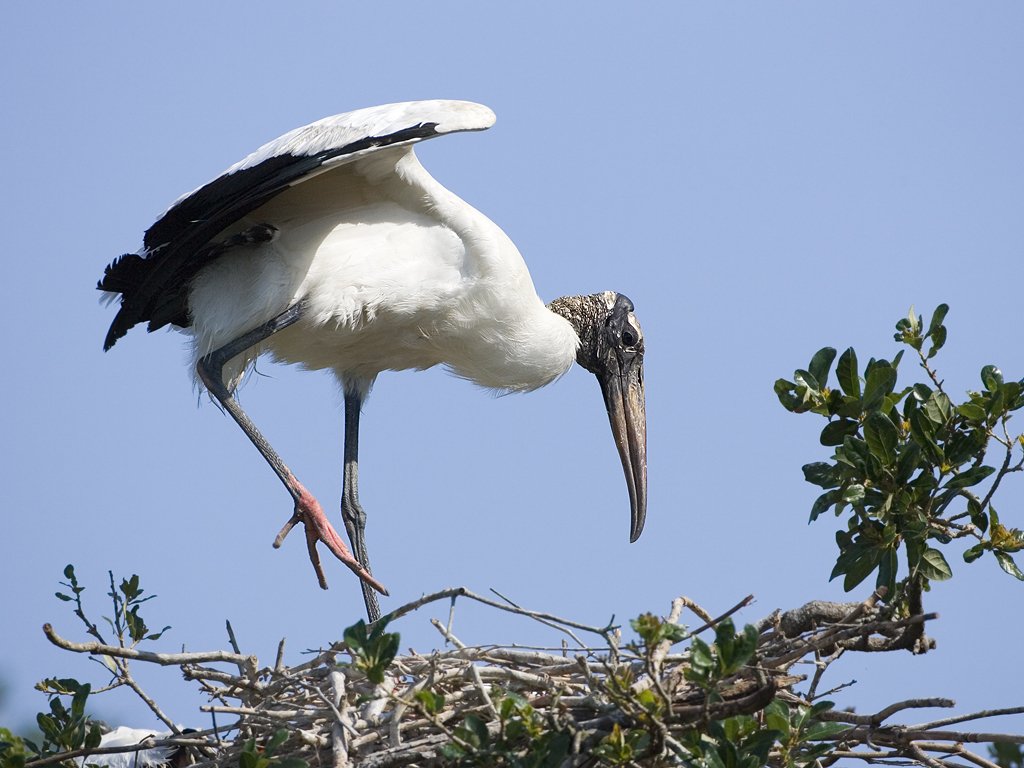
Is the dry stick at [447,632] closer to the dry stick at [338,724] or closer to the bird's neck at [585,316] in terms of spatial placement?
the dry stick at [338,724]

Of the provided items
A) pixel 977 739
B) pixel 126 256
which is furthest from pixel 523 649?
pixel 126 256

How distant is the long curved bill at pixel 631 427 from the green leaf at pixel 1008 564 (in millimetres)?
2830

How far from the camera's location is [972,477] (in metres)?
3.89

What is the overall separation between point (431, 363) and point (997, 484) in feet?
10.0

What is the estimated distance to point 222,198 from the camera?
209 inches

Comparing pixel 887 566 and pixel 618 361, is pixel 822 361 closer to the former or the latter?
pixel 887 566

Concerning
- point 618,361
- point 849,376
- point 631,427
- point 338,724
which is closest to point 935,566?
point 849,376

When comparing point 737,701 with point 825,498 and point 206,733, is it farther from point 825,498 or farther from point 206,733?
point 206,733

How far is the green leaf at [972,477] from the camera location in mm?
3885

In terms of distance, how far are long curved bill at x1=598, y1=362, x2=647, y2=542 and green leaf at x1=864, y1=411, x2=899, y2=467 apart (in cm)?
282

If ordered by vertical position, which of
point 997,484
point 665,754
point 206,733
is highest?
point 997,484

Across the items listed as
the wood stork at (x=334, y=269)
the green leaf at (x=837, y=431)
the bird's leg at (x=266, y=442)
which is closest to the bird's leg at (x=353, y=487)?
the wood stork at (x=334, y=269)

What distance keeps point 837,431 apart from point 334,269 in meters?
2.29

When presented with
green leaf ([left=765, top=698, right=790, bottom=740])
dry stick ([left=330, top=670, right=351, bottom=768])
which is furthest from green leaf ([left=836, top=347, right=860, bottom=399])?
dry stick ([left=330, top=670, right=351, bottom=768])
